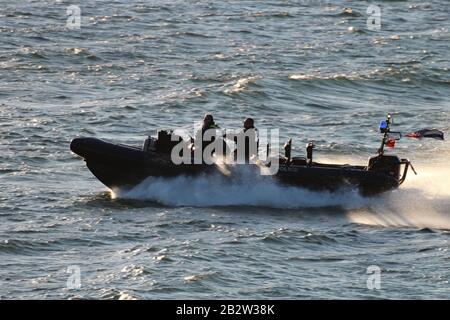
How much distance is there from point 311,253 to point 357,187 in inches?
145

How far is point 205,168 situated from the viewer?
27125 mm

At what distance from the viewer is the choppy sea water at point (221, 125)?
2241 cm

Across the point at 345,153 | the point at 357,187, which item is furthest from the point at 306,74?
the point at 357,187

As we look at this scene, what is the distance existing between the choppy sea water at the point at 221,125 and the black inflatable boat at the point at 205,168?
302 mm

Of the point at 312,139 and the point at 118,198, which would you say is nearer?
the point at 118,198

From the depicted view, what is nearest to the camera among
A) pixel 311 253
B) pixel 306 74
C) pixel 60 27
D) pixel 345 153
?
pixel 311 253

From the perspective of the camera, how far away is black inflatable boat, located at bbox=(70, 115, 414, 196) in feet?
88.2

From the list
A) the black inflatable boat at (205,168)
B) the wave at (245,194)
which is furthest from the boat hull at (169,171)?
the wave at (245,194)

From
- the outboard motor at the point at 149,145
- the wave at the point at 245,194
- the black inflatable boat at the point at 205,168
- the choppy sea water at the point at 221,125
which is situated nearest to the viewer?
the choppy sea water at the point at 221,125

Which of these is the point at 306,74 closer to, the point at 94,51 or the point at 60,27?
the point at 94,51

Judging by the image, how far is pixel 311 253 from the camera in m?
23.7

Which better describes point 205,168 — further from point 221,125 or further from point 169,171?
point 221,125

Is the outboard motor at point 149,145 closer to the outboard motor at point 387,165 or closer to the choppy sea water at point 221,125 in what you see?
the choppy sea water at point 221,125
